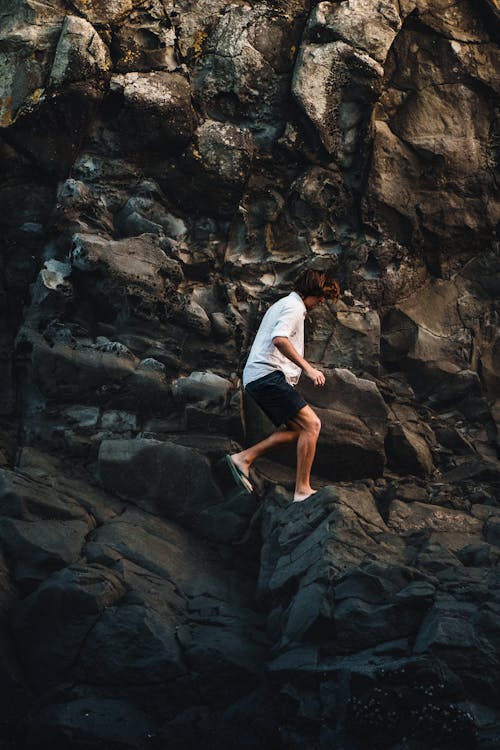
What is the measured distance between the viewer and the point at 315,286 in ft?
31.8

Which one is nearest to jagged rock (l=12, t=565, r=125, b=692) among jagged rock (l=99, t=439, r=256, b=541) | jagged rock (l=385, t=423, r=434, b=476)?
jagged rock (l=99, t=439, r=256, b=541)

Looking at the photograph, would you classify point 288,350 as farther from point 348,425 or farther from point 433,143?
point 433,143

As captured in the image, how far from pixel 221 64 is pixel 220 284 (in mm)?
3537

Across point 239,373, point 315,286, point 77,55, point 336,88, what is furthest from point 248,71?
point 315,286

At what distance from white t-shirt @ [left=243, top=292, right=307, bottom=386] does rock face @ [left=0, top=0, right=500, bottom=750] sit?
1.22m

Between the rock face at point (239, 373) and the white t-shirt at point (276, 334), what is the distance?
122 cm

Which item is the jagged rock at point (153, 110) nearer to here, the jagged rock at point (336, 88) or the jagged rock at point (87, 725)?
the jagged rock at point (336, 88)

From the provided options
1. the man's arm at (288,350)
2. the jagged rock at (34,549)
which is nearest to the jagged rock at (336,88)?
the man's arm at (288,350)

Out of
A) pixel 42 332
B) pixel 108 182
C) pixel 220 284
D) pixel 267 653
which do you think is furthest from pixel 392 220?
pixel 267 653

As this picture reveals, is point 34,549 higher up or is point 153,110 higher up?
point 153,110

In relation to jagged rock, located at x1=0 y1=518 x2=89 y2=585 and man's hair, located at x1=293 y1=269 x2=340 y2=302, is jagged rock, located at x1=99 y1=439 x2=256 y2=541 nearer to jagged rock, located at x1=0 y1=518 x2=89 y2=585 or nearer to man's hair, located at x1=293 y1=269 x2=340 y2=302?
jagged rock, located at x1=0 y1=518 x2=89 y2=585

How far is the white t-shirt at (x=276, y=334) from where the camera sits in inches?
373

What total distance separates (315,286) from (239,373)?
2266 millimetres

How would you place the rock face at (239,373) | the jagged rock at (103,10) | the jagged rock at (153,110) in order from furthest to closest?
the jagged rock at (103,10) < the jagged rock at (153,110) < the rock face at (239,373)
